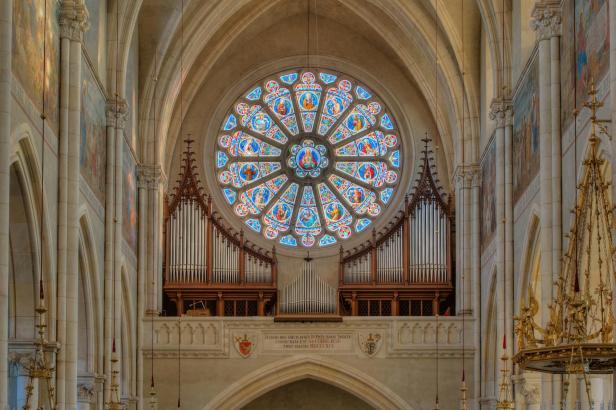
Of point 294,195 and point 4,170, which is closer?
point 4,170

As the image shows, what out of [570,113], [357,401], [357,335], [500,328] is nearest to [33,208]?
[570,113]

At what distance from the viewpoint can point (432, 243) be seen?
35281mm

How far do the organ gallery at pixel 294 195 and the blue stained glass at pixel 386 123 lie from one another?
2.0 inches

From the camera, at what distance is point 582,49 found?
21.6m

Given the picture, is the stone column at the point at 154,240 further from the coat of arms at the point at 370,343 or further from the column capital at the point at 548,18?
the column capital at the point at 548,18

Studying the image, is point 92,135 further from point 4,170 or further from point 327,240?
point 327,240

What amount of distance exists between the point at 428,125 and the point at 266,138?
4.47m

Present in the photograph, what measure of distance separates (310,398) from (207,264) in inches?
178

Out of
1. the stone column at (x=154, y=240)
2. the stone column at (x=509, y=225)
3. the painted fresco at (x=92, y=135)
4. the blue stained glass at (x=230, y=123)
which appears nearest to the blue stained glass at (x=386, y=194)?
the blue stained glass at (x=230, y=123)

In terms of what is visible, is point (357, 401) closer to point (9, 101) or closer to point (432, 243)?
point (432, 243)

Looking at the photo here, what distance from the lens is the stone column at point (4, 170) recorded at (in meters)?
18.1

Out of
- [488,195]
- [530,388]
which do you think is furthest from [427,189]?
[530,388]

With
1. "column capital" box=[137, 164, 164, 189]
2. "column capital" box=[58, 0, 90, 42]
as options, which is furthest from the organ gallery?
"column capital" box=[137, 164, 164, 189]

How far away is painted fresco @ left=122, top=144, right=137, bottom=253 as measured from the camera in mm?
31031
